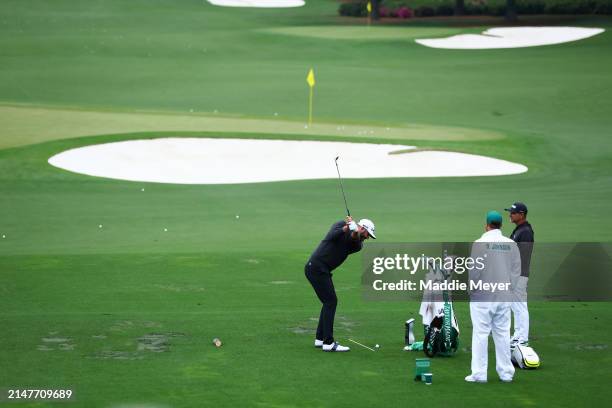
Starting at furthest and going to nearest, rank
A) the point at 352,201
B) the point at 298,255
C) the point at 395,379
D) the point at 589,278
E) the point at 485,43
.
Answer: the point at 485,43 < the point at 352,201 < the point at 298,255 < the point at 589,278 < the point at 395,379

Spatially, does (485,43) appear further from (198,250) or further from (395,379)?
(395,379)

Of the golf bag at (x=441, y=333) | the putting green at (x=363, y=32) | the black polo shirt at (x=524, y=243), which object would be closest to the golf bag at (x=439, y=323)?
the golf bag at (x=441, y=333)

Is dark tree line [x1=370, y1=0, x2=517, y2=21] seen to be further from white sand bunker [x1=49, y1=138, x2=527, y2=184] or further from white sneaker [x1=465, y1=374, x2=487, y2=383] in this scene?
white sneaker [x1=465, y1=374, x2=487, y2=383]

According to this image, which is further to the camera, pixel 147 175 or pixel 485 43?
pixel 485 43

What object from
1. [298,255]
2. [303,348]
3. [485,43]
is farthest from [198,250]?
[485,43]

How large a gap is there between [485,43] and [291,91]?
17.2m

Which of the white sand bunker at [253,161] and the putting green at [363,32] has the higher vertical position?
the putting green at [363,32]

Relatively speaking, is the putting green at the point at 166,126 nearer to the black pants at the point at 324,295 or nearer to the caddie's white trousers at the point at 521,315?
the black pants at the point at 324,295

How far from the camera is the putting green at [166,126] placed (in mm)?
35603

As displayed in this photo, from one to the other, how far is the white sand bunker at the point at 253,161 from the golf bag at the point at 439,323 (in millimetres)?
16845

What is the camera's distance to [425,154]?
33.1 m

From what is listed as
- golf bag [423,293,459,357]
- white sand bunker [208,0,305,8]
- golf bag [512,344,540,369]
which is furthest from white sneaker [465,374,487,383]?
white sand bunker [208,0,305,8]

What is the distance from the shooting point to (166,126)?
37.3 metres

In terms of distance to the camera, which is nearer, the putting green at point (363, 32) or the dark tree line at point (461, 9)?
the putting green at point (363, 32)
